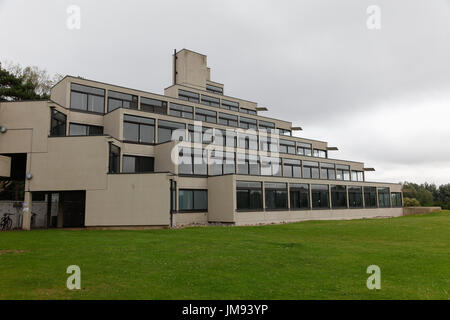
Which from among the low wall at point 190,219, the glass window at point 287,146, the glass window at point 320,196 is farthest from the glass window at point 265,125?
the low wall at point 190,219

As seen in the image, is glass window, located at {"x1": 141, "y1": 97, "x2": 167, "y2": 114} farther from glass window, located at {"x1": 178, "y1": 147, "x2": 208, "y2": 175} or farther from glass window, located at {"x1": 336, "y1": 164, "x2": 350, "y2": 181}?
glass window, located at {"x1": 336, "y1": 164, "x2": 350, "y2": 181}

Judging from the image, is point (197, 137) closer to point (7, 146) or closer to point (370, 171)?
point (7, 146)

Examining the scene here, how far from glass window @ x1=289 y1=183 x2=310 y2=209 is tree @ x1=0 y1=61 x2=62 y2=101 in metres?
31.6

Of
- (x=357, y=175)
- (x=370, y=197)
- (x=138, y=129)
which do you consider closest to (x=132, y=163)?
(x=138, y=129)

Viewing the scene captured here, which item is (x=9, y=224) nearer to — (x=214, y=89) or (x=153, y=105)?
(x=153, y=105)

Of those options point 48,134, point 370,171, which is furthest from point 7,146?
point 370,171

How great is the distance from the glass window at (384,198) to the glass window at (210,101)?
2740 centimetres

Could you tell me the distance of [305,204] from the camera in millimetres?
39594

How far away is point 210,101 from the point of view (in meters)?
53.8

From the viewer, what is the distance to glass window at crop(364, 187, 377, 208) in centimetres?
4866

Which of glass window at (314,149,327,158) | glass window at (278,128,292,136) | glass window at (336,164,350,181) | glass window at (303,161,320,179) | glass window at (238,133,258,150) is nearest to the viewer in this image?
glass window at (238,133,258,150)

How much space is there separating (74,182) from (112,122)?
938cm

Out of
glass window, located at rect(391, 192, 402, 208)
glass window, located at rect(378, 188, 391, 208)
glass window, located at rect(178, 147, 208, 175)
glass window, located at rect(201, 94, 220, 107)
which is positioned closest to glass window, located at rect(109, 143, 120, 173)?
glass window, located at rect(178, 147, 208, 175)

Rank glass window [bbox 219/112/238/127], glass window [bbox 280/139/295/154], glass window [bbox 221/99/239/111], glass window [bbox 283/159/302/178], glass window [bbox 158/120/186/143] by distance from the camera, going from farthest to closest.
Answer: glass window [bbox 221/99/239/111], glass window [bbox 280/139/295/154], glass window [bbox 219/112/238/127], glass window [bbox 283/159/302/178], glass window [bbox 158/120/186/143]
